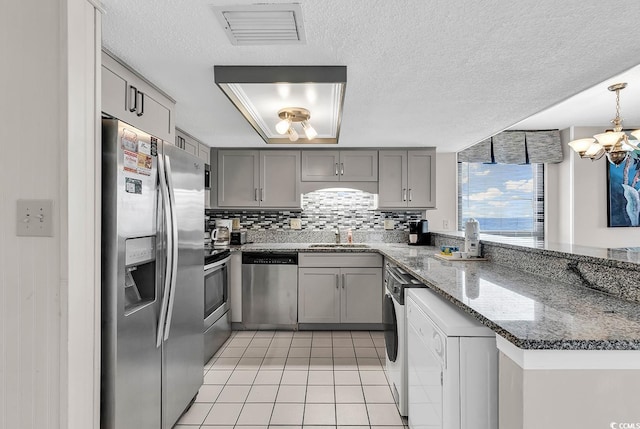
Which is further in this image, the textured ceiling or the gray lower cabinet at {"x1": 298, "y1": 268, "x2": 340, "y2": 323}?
the gray lower cabinet at {"x1": 298, "y1": 268, "x2": 340, "y2": 323}

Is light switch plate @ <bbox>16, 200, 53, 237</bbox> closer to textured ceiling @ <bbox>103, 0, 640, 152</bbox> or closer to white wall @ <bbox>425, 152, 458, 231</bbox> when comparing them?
textured ceiling @ <bbox>103, 0, 640, 152</bbox>

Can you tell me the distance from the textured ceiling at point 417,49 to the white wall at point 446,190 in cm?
184

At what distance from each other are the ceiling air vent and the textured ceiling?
4 centimetres

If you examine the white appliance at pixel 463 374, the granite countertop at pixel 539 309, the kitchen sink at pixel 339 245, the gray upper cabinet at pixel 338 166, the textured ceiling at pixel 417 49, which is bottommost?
the white appliance at pixel 463 374

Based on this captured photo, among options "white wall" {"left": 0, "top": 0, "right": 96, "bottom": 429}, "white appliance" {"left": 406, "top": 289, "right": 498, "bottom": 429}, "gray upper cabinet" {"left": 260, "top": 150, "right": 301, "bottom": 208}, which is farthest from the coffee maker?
"white wall" {"left": 0, "top": 0, "right": 96, "bottom": 429}

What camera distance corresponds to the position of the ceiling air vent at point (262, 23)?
1.47m

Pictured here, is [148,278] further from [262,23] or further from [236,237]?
[236,237]

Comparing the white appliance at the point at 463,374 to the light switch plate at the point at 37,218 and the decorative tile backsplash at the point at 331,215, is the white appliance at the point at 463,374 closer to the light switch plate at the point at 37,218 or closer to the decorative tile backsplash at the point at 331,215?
the light switch plate at the point at 37,218

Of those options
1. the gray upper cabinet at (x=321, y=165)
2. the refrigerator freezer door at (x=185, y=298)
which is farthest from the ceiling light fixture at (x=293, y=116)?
the gray upper cabinet at (x=321, y=165)

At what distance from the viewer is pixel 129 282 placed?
172cm

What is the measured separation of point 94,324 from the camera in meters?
1.40

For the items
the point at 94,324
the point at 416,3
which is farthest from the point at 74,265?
the point at 416,3

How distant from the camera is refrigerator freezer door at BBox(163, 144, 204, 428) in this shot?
1942 millimetres

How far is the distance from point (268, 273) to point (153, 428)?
7.08 feet
